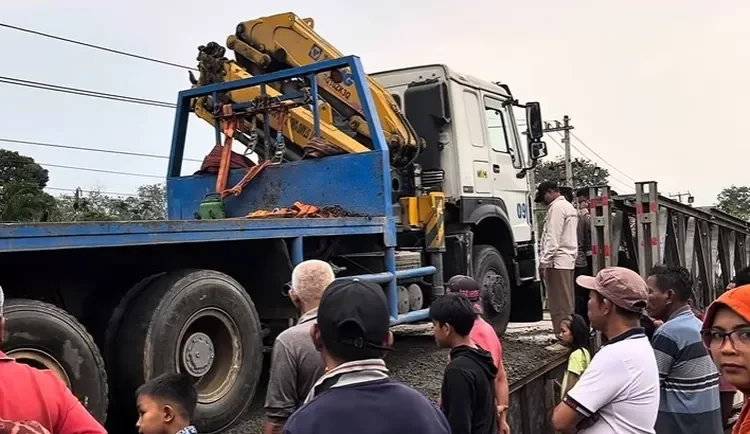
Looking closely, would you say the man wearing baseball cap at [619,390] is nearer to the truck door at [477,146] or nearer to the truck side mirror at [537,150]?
the truck door at [477,146]

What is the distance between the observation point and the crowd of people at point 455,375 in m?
1.60

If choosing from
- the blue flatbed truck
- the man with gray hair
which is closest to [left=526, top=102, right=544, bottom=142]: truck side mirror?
the blue flatbed truck

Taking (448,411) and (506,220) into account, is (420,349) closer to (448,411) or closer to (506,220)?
(506,220)

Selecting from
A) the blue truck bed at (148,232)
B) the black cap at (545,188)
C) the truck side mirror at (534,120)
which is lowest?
the blue truck bed at (148,232)

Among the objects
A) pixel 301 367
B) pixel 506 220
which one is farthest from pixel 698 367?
pixel 506 220

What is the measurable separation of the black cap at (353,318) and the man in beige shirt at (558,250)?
5766mm

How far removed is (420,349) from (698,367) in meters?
3.96

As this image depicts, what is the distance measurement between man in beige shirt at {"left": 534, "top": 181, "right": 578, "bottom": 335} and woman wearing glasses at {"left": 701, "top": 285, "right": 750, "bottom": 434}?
220 inches

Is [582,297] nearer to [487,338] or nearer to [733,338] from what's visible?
[487,338]

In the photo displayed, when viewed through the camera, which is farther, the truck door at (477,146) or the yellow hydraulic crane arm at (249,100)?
the truck door at (477,146)

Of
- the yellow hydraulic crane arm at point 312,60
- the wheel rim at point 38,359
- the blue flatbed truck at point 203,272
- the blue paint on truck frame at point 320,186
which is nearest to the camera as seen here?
the wheel rim at point 38,359

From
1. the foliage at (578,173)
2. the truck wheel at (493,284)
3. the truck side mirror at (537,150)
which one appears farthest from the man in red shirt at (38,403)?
the foliage at (578,173)

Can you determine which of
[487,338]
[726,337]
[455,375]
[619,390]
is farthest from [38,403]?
[487,338]

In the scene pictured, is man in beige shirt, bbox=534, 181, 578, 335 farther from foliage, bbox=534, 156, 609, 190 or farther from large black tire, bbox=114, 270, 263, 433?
foliage, bbox=534, 156, 609, 190
